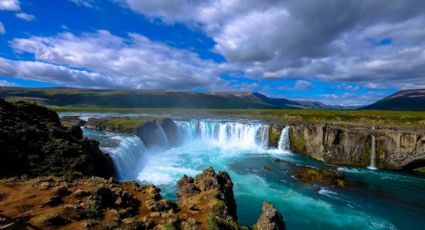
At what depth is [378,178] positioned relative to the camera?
5022 cm

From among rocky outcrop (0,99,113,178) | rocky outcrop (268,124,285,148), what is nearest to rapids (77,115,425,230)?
rocky outcrop (268,124,285,148)

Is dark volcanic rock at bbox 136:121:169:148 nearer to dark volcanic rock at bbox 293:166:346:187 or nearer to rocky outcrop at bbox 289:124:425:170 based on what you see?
dark volcanic rock at bbox 293:166:346:187

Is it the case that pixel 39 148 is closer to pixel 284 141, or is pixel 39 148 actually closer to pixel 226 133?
pixel 284 141

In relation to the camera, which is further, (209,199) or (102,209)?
(209,199)

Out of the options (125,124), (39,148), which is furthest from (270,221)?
(125,124)

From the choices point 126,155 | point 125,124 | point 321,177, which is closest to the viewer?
point 321,177

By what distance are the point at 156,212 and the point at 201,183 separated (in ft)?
25.9

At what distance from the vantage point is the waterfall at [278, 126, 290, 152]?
234 ft

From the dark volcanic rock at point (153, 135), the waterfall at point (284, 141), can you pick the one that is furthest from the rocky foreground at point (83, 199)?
the waterfall at point (284, 141)

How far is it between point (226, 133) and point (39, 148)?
56.4 metres

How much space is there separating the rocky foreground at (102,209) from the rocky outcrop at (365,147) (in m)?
49.5

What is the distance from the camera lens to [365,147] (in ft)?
201

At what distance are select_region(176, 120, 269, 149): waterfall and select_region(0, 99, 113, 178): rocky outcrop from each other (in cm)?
4438

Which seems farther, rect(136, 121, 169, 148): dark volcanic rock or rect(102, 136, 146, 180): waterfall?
rect(136, 121, 169, 148): dark volcanic rock
